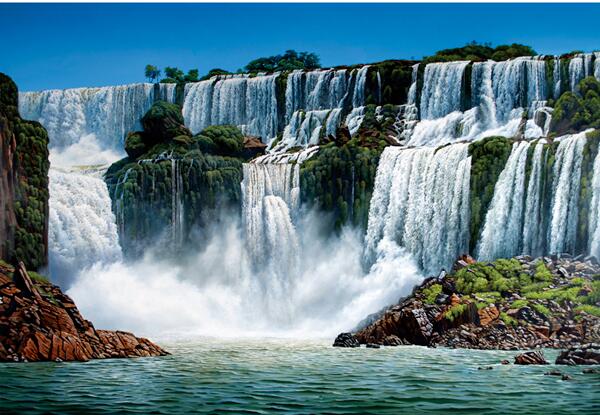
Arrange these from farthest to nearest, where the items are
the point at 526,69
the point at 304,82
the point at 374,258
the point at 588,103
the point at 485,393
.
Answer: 1. the point at 304,82
2. the point at 526,69
3. the point at 588,103
4. the point at 374,258
5. the point at 485,393

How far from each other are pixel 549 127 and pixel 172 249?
19.5 meters

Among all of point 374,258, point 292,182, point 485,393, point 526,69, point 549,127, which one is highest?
point 526,69

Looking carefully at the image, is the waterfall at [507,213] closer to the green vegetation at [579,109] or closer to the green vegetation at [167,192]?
the green vegetation at [579,109]

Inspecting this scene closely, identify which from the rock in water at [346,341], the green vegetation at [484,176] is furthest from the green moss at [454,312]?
the green vegetation at [484,176]

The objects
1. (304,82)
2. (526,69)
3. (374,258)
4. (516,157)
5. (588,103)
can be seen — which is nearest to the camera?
(516,157)

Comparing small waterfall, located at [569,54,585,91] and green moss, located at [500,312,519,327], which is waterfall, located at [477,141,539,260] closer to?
green moss, located at [500,312,519,327]

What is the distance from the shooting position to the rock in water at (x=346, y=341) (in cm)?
3825

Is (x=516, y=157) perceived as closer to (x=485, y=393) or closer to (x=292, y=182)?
(x=292, y=182)

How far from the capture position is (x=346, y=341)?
38.5m

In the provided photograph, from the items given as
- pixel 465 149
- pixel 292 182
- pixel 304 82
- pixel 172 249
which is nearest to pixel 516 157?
pixel 465 149

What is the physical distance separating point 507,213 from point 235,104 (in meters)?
24.7

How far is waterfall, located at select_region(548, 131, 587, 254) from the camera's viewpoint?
142ft

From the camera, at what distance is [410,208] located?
158 ft

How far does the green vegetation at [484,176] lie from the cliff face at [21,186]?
17.8 m
